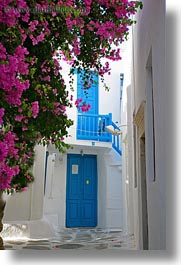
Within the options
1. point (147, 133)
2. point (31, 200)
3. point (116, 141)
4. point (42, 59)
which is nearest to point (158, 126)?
point (147, 133)

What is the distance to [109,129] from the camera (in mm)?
5047

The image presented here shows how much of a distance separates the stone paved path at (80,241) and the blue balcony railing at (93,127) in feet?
4.02

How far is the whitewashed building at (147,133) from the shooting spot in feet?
7.05

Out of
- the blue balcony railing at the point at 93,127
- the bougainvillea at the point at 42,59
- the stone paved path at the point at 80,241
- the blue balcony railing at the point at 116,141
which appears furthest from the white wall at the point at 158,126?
the blue balcony railing at the point at 116,141

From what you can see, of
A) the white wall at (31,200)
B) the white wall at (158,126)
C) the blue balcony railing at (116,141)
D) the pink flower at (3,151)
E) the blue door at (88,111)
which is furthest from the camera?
the blue balcony railing at (116,141)

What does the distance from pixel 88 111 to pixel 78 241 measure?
1752mm

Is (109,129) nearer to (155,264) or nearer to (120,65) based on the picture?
(120,65)

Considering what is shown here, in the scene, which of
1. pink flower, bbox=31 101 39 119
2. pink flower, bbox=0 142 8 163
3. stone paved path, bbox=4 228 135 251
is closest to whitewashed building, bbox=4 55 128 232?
stone paved path, bbox=4 228 135 251

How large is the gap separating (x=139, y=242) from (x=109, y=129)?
6.64ft

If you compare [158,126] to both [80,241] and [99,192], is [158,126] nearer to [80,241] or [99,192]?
[80,241]

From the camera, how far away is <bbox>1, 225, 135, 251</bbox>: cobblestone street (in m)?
2.65

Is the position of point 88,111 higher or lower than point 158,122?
higher

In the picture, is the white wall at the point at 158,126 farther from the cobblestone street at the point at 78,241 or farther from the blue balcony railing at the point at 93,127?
the blue balcony railing at the point at 93,127

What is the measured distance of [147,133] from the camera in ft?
10.00
